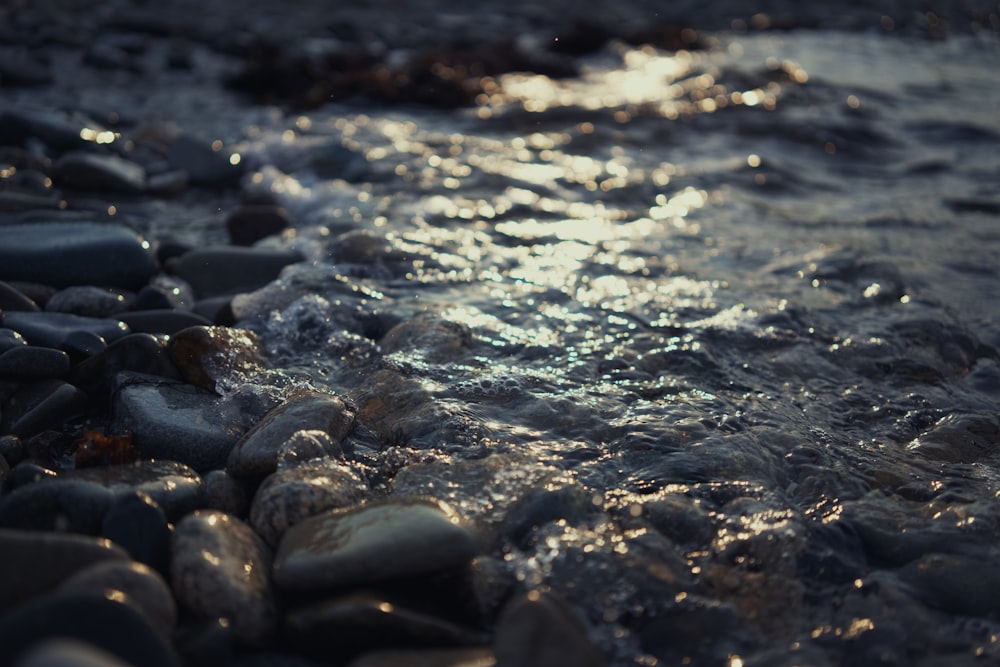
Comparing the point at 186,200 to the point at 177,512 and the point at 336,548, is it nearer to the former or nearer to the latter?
the point at 177,512

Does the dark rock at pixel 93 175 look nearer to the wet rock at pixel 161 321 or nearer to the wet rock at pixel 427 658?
the wet rock at pixel 161 321

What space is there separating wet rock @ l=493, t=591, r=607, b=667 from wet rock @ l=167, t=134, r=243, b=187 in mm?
4061

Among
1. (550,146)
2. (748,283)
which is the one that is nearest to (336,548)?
(748,283)

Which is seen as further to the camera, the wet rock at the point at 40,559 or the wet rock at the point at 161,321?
the wet rock at the point at 161,321

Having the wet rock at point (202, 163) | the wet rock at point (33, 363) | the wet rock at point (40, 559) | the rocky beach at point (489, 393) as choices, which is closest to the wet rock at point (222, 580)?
the rocky beach at point (489, 393)

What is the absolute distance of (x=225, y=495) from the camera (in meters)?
2.00

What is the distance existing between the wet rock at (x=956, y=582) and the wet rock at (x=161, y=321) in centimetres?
216

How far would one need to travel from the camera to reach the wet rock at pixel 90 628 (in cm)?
127

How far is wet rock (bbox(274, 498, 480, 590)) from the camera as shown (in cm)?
163

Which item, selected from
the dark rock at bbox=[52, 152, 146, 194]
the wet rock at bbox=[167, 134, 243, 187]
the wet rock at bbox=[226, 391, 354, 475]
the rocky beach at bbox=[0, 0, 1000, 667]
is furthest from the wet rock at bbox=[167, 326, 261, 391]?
the wet rock at bbox=[167, 134, 243, 187]

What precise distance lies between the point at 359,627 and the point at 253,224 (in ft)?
9.45

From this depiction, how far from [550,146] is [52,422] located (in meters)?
4.36

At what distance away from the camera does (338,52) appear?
332 inches

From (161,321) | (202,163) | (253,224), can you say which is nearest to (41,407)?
(161,321)
